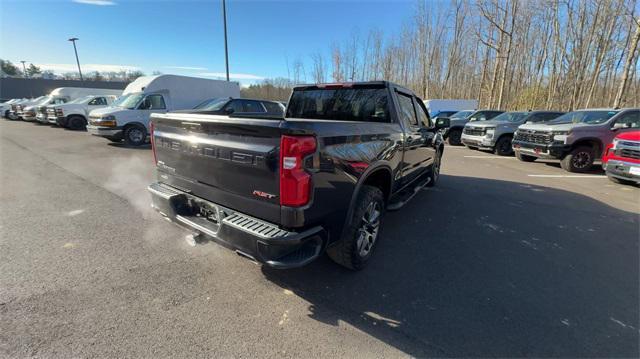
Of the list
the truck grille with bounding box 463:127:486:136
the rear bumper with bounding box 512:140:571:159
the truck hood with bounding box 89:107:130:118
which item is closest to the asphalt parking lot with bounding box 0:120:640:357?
the rear bumper with bounding box 512:140:571:159

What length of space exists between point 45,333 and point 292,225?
2042 millimetres

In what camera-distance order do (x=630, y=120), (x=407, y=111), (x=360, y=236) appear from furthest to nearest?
(x=630, y=120) < (x=407, y=111) < (x=360, y=236)

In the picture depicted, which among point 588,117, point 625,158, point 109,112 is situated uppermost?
point 588,117

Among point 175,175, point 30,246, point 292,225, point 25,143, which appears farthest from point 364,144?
point 25,143

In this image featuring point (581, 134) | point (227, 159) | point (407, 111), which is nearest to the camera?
point (227, 159)

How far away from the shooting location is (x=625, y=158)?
6.39 meters

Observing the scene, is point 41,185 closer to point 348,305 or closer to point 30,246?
point 30,246

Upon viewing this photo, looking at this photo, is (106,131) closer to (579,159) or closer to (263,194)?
(263,194)

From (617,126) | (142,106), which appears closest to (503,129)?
(617,126)

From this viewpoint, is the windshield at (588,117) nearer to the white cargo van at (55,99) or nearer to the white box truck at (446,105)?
the white box truck at (446,105)

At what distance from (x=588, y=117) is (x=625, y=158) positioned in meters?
3.00

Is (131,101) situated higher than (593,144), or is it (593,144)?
(131,101)

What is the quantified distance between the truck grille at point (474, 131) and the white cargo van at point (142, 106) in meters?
12.6

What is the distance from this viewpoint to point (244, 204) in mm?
2355
